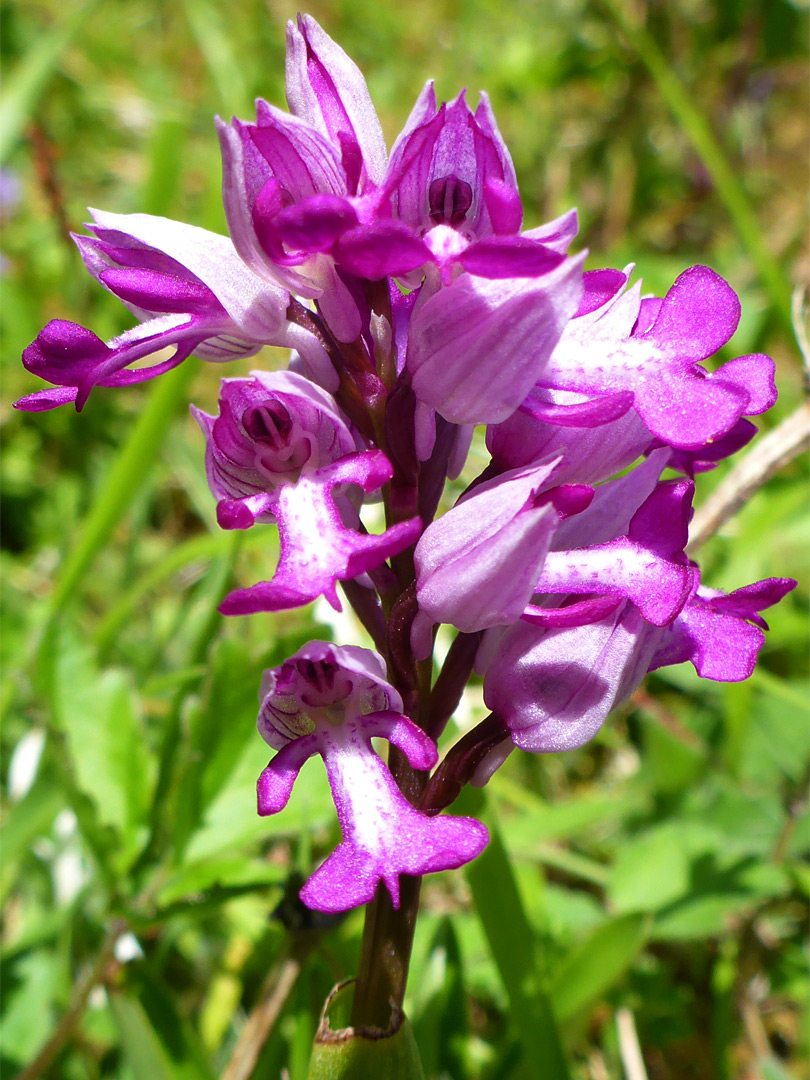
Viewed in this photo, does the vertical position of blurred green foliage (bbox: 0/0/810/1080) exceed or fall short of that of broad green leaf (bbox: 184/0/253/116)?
it falls short

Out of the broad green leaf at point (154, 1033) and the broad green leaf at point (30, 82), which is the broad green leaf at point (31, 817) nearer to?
the broad green leaf at point (154, 1033)

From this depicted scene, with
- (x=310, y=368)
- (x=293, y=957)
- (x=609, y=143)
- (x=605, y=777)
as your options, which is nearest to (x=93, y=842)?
(x=293, y=957)

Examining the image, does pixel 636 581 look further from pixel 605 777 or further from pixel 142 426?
pixel 605 777

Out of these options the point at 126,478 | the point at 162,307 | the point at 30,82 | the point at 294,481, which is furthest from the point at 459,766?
the point at 30,82

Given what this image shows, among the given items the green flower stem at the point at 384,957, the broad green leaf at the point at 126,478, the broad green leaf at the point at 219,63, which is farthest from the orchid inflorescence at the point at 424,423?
the broad green leaf at the point at 219,63

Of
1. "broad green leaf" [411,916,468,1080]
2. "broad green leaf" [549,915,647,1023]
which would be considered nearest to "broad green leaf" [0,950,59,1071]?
"broad green leaf" [411,916,468,1080]

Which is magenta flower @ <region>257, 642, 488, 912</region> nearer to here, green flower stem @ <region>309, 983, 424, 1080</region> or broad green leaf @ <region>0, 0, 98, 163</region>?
green flower stem @ <region>309, 983, 424, 1080</region>

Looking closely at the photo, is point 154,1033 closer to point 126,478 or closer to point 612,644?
point 612,644
